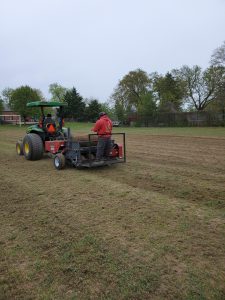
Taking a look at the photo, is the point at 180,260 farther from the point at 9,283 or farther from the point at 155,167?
the point at 155,167

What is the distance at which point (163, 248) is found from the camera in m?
3.73

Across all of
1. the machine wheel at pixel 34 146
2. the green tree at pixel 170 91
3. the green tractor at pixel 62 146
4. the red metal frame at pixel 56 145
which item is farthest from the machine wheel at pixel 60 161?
the green tree at pixel 170 91

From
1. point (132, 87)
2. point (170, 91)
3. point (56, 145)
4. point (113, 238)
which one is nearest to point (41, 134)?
point (56, 145)

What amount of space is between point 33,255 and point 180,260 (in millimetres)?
1723

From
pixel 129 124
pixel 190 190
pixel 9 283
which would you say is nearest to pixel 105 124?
pixel 190 190

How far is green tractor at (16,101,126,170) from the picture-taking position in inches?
339

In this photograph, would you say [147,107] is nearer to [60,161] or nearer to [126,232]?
[60,161]

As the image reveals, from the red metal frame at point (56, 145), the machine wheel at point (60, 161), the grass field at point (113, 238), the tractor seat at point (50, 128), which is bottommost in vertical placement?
the grass field at point (113, 238)

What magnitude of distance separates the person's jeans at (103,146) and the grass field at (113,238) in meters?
1.15

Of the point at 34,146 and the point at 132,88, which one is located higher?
the point at 132,88

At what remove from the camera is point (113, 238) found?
4.06 m

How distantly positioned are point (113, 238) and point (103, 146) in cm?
470

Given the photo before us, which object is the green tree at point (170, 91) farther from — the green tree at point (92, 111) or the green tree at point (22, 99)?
the green tree at point (22, 99)

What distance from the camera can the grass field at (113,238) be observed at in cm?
303
